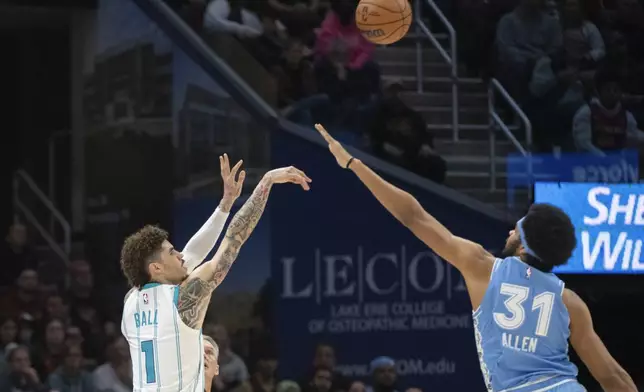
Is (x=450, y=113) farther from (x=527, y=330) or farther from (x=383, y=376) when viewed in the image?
(x=527, y=330)

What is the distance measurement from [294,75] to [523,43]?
211 cm

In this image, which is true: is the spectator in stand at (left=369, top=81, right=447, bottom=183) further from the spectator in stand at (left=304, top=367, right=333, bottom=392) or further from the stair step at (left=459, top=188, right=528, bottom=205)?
the spectator in stand at (left=304, top=367, right=333, bottom=392)

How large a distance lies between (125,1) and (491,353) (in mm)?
5780

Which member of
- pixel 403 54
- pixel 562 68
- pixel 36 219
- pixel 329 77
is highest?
pixel 403 54

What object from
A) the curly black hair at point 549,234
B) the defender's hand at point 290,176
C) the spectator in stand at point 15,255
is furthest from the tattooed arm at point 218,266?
the spectator in stand at point 15,255

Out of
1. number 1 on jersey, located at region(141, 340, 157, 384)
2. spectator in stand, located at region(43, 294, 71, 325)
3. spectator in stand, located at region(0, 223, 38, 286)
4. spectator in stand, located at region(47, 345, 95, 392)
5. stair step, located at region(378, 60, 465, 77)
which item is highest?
stair step, located at region(378, 60, 465, 77)

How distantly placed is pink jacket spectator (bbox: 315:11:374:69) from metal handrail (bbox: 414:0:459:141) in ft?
1.95

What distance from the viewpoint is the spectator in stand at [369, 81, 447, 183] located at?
9.13 meters

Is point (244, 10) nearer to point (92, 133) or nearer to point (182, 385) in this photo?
point (92, 133)

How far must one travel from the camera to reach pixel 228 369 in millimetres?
8469

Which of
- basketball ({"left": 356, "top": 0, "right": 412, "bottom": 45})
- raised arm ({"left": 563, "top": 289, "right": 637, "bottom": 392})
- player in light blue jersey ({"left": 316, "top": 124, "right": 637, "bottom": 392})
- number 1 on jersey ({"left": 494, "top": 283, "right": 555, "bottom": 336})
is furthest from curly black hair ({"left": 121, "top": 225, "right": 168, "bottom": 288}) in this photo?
basketball ({"left": 356, "top": 0, "right": 412, "bottom": 45})

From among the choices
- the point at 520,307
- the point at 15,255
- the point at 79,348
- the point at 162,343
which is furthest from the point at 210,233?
the point at 15,255

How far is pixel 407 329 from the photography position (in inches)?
359

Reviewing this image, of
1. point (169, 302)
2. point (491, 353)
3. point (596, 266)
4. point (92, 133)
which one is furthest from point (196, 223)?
point (491, 353)
